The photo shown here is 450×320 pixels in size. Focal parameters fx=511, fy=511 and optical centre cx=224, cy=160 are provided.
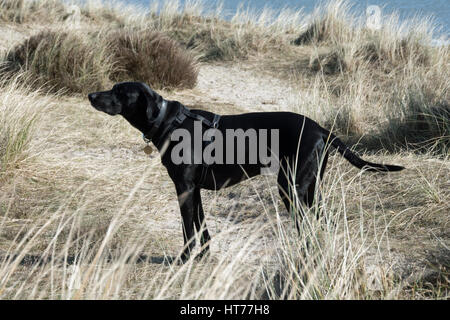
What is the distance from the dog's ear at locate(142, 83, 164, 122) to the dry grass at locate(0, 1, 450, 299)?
0.58 meters

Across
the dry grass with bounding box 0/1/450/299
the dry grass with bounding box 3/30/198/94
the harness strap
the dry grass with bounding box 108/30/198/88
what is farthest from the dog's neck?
the dry grass with bounding box 108/30/198/88

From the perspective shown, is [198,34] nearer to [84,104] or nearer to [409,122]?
[84,104]

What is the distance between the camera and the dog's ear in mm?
3029

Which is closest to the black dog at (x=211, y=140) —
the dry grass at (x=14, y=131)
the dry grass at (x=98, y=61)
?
the dry grass at (x=14, y=131)

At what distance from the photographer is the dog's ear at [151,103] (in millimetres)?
3029

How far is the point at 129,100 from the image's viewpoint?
307cm

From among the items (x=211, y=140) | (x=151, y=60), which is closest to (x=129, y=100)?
(x=211, y=140)

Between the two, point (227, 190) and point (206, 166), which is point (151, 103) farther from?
point (227, 190)

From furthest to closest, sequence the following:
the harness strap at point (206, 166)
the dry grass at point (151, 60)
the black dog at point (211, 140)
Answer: the dry grass at point (151, 60)
the harness strap at point (206, 166)
the black dog at point (211, 140)

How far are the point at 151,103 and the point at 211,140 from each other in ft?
1.39

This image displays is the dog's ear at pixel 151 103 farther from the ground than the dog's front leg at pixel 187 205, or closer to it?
farther from the ground

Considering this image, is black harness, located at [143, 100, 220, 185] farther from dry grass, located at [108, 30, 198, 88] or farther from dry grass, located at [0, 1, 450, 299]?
dry grass, located at [108, 30, 198, 88]

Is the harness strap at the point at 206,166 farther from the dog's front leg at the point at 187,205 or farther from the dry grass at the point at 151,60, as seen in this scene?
the dry grass at the point at 151,60
